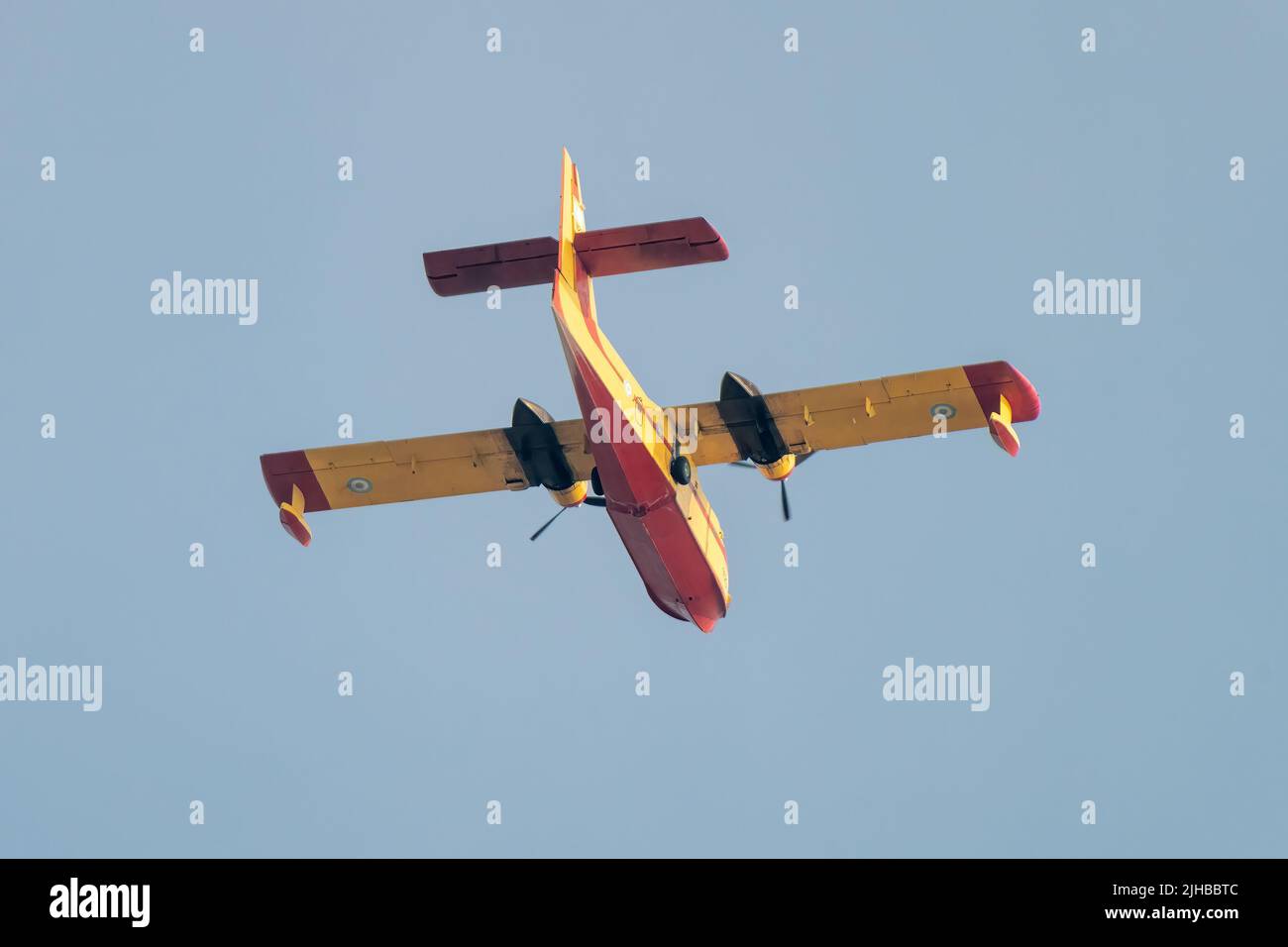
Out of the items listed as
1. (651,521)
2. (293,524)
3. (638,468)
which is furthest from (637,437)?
(293,524)

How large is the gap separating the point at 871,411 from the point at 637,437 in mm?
4766

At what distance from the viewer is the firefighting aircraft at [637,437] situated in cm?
3109

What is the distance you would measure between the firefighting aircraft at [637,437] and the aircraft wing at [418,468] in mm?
26

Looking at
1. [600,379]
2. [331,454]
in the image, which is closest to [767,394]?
[600,379]

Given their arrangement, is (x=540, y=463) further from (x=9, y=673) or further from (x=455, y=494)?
(x=9, y=673)

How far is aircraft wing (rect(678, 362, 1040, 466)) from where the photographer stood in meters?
32.1

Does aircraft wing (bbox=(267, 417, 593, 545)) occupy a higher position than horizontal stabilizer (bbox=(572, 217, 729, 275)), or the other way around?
horizontal stabilizer (bbox=(572, 217, 729, 275))

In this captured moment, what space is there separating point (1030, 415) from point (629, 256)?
772 cm

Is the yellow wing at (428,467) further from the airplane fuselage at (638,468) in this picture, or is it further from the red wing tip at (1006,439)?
the red wing tip at (1006,439)

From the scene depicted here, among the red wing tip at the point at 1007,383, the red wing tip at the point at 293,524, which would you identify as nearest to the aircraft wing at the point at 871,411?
the red wing tip at the point at 1007,383

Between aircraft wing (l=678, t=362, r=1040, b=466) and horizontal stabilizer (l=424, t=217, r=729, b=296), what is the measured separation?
2.67 meters

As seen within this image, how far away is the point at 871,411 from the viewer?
32.4m

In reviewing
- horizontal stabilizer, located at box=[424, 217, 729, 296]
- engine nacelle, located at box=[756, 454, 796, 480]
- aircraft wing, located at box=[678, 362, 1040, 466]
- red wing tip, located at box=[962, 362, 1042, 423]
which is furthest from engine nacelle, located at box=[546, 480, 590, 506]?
red wing tip, located at box=[962, 362, 1042, 423]

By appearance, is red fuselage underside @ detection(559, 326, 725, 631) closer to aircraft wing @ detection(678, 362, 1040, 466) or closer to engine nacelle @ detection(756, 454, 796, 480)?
engine nacelle @ detection(756, 454, 796, 480)
